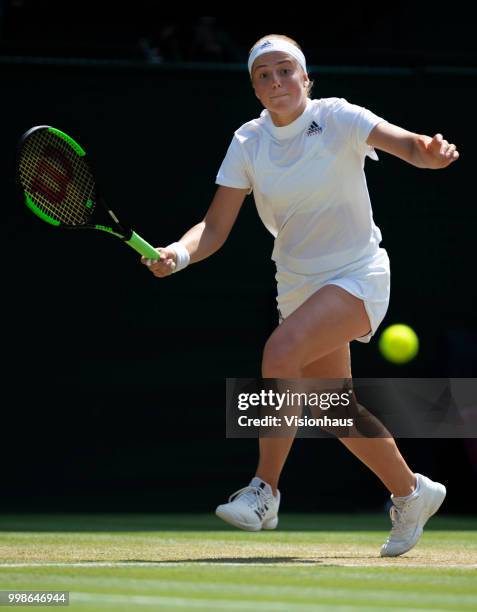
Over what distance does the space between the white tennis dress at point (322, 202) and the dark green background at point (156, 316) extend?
2611 millimetres

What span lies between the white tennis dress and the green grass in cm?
86

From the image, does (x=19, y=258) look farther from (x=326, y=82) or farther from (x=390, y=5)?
(x=390, y=5)

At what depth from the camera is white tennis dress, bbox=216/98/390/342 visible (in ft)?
15.1

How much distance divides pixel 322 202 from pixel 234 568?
1252 millimetres

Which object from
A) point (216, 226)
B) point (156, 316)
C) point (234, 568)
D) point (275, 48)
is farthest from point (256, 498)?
point (156, 316)

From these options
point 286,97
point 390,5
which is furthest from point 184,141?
point 390,5

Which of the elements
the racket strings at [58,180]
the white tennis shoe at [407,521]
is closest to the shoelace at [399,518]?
the white tennis shoe at [407,521]

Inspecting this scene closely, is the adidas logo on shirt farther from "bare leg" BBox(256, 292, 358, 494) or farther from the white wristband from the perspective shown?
"bare leg" BBox(256, 292, 358, 494)

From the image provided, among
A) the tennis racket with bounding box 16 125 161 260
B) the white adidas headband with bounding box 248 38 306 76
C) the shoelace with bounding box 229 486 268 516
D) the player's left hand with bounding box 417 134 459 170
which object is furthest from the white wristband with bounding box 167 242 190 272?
the player's left hand with bounding box 417 134 459 170

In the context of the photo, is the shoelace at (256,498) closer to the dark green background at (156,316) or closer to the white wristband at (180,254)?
the white wristband at (180,254)

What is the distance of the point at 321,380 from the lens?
15.3 feet

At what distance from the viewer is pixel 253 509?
4.47 metres

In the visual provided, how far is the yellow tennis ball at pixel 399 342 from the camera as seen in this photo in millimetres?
7359

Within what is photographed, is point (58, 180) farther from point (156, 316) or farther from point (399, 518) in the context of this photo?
point (156, 316)
